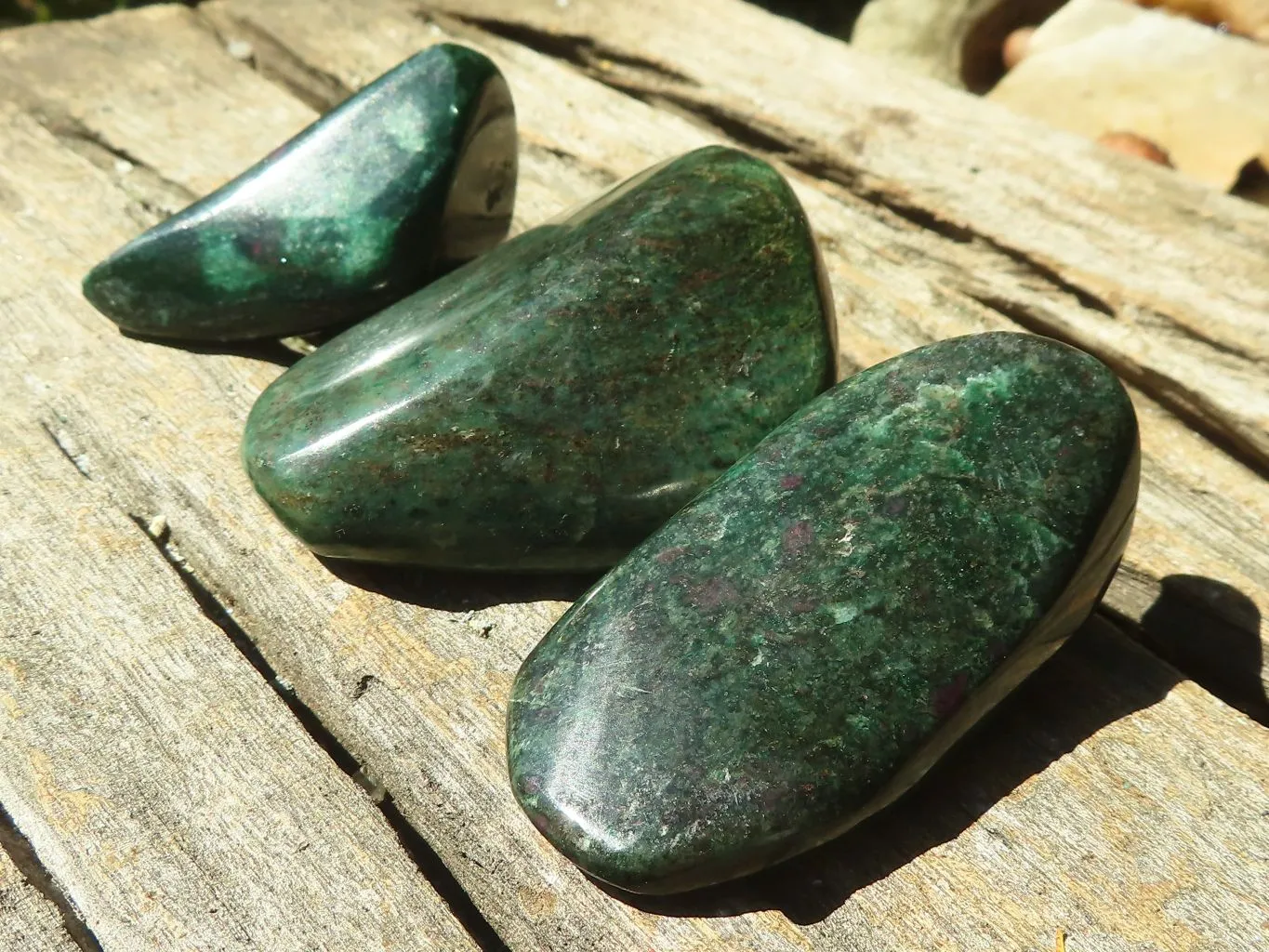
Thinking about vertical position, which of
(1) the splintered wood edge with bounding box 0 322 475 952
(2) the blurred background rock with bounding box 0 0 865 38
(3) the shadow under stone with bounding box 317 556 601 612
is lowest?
(2) the blurred background rock with bounding box 0 0 865 38

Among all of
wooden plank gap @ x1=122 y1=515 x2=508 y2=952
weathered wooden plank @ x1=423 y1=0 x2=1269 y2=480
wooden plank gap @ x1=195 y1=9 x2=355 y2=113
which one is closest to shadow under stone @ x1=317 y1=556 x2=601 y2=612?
wooden plank gap @ x1=122 y1=515 x2=508 y2=952

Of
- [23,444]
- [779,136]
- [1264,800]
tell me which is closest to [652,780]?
[1264,800]

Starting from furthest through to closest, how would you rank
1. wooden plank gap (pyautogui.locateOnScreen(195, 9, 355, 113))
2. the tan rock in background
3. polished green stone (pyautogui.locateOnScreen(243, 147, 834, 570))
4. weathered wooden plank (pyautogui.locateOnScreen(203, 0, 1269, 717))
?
the tan rock in background → wooden plank gap (pyautogui.locateOnScreen(195, 9, 355, 113)) → weathered wooden plank (pyautogui.locateOnScreen(203, 0, 1269, 717)) → polished green stone (pyautogui.locateOnScreen(243, 147, 834, 570))

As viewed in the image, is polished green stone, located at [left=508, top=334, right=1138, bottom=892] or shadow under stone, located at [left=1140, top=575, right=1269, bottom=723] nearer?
polished green stone, located at [left=508, top=334, right=1138, bottom=892]

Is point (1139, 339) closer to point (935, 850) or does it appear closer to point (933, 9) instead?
point (935, 850)

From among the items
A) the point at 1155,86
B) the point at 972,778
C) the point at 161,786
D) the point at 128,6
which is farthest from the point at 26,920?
the point at 128,6

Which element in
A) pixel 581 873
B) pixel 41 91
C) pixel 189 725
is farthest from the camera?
pixel 41 91

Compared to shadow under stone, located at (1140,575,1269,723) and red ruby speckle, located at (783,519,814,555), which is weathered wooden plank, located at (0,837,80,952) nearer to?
red ruby speckle, located at (783,519,814,555)
